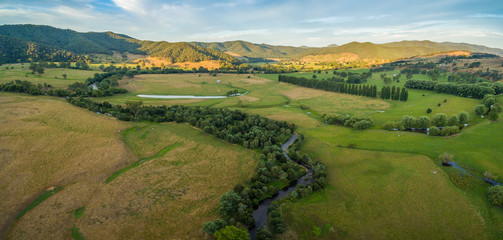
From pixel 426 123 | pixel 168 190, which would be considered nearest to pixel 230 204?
pixel 168 190

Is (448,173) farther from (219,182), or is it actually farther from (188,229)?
(188,229)

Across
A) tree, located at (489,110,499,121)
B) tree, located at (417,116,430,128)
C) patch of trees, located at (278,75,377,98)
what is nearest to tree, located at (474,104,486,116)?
tree, located at (489,110,499,121)

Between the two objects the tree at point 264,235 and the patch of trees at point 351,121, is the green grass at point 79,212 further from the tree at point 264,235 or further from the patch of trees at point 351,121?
the patch of trees at point 351,121

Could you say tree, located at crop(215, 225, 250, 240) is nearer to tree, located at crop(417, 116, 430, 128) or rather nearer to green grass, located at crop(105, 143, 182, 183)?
green grass, located at crop(105, 143, 182, 183)

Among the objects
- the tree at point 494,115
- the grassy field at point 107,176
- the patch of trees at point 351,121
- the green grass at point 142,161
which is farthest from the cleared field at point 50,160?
the tree at point 494,115

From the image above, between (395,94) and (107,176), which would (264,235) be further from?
(395,94)


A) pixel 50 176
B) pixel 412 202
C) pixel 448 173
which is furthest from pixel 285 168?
pixel 50 176
